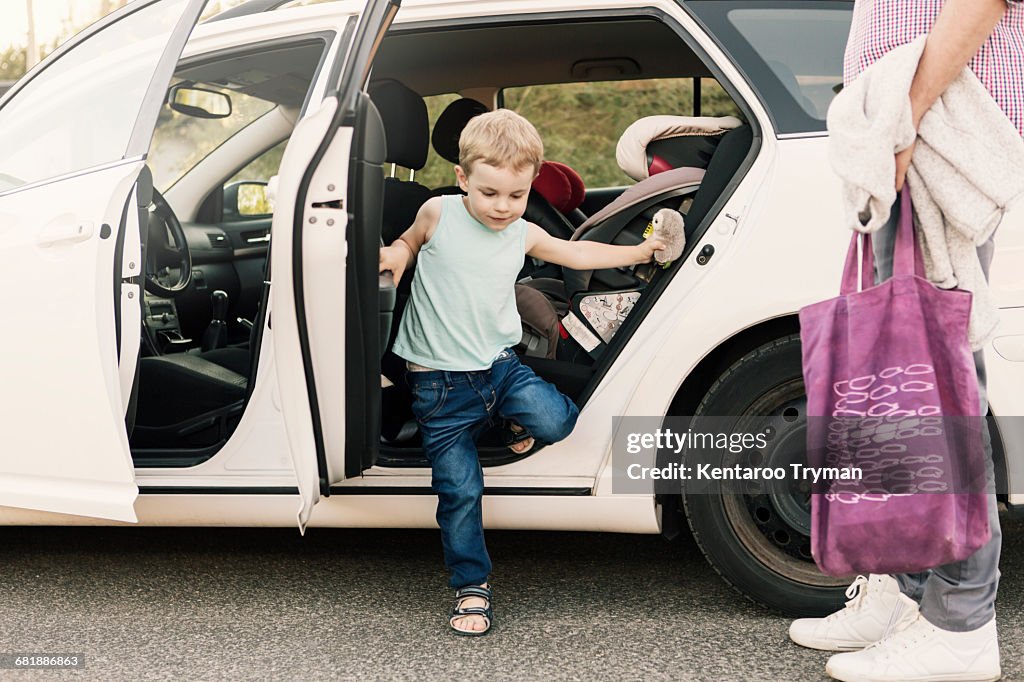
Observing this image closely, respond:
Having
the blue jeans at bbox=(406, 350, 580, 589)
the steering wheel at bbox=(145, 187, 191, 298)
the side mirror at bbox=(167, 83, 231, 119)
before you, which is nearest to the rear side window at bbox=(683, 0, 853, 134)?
the blue jeans at bbox=(406, 350, 580, 589)

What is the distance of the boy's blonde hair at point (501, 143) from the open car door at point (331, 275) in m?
0.20

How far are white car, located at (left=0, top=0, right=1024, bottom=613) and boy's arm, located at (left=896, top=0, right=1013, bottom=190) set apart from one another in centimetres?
44

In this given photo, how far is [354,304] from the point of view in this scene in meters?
2.24

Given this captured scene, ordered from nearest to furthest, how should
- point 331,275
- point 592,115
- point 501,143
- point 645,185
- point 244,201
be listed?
point 331,275, point 501,143, point 645,185, point 244,201, point 592,115

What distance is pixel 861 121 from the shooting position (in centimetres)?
195

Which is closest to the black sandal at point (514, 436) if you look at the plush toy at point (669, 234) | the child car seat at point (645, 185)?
the child car seat at point (645, 185)

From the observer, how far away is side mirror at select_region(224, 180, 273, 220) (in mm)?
3912

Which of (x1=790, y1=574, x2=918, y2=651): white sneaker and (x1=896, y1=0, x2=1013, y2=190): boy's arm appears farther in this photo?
(x1=790, y1=574, x2=918, y2=651): white sneaker

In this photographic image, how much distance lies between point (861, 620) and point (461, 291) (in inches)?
45.2

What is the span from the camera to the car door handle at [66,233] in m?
2.42

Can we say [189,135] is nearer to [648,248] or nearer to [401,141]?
[401,141]

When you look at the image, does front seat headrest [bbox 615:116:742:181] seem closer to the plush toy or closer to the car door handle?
the plush toy

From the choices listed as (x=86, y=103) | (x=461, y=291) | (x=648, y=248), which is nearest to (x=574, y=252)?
(x=648, y=248)

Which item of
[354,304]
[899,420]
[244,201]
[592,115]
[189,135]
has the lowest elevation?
[899,420]
